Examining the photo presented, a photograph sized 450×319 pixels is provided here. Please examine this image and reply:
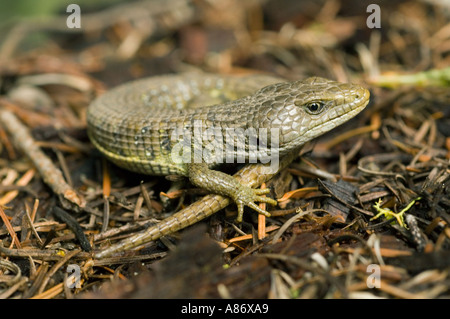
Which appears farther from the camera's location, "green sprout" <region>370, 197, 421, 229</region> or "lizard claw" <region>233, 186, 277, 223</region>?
"lizard claw" <region>233, 186, 277, 223</region>

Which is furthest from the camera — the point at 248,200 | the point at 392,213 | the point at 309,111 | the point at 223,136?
the point at 223,136

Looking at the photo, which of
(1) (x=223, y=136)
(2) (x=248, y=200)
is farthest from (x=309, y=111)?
(2) (x=248, y=200)

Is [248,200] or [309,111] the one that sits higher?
[309,111]

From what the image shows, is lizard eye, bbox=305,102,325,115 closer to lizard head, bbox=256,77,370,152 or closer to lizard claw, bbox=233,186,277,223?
lizard head, bbox=256,77,370,152

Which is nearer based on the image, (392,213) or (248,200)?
(392,213)

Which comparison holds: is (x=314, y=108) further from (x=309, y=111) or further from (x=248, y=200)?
(x=248, y=200)

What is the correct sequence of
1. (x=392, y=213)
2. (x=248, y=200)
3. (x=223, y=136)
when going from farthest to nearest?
(x=223, y=136), (x=248, y=200), (x=392, y=213)

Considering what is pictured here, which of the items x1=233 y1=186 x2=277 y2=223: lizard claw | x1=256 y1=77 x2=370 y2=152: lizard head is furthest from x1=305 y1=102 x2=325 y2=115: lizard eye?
Result: x1=233 y1=186 x2=277 y2=223: lizard claw

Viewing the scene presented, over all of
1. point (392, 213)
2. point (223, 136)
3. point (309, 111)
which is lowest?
point (392, 213)

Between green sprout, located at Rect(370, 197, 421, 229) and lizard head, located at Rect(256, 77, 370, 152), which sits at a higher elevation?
lizard head, located at Rect(256, 77, 370, 152)

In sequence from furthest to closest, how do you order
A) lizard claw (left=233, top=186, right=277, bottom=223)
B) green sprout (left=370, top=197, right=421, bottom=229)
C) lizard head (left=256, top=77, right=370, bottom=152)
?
lizard head (left=256, top=77, right=370, bottom=152) < lizard claw (left=233, top=186, right=277, bottom=223) < green sprout (left=370, top=197, right=421, bottom=229)
